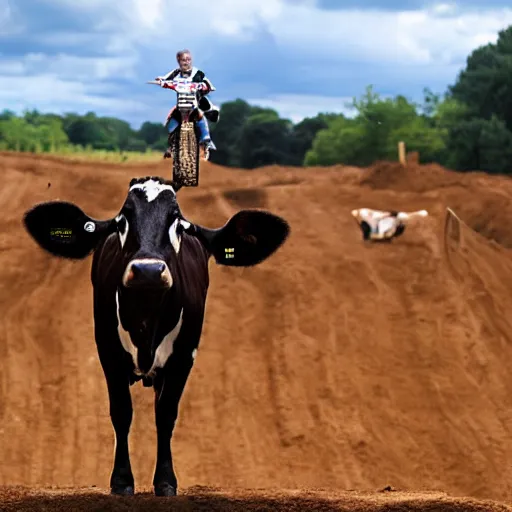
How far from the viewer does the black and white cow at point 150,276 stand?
8.19 m

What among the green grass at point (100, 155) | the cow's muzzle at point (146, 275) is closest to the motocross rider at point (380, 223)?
the green grass at point (100, 155)

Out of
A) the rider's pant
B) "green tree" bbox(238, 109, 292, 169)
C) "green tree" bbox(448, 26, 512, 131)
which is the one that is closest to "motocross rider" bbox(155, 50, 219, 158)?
the rider's pant

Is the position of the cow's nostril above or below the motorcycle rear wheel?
below

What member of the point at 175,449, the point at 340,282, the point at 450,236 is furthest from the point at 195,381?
the point at 450,236

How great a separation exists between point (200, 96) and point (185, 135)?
37 cm

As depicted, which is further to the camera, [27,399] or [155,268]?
[27,399]

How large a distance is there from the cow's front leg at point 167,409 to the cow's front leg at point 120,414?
0.26 meters

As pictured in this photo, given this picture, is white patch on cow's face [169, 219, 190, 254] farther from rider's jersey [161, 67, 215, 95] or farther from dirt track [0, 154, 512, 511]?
dirt track [0, 154, 512, 511]

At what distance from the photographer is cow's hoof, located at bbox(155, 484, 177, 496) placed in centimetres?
897

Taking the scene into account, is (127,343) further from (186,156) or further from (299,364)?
(299,364)

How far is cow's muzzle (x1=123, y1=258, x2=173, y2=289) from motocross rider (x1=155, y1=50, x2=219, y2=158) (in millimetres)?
1219

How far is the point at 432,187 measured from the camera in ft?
115

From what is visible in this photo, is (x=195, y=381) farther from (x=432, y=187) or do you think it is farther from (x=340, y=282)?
(x=432, y=187)

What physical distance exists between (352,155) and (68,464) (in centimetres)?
4587
